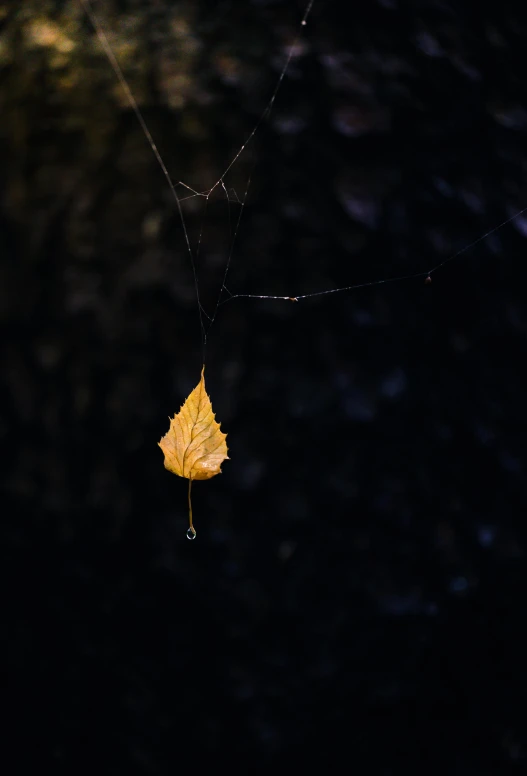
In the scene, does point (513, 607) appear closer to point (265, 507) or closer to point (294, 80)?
point (265, 507)

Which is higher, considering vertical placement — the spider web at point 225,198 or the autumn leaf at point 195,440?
the spider web at point 225,198

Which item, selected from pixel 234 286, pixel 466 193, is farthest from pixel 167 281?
pixel 466 193

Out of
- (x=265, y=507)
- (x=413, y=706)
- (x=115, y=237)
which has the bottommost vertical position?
(x=413, y=706)

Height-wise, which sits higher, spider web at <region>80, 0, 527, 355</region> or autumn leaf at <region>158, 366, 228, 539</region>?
spider web at <region>80, 0, 527, 355</region>

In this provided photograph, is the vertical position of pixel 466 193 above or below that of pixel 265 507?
above

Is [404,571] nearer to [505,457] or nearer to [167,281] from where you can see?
[505,457]
